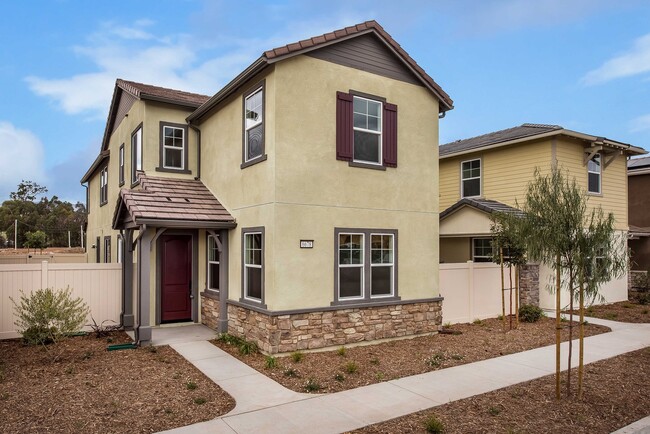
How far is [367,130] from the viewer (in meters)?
10.2

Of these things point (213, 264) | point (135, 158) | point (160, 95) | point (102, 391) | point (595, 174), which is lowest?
point (102, 391)

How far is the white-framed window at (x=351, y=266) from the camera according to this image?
32.0 feet

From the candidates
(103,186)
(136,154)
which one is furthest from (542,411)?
(103,186)

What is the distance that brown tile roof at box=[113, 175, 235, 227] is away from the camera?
31.6 ft

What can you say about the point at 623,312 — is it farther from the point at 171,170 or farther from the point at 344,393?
the point at 171,170

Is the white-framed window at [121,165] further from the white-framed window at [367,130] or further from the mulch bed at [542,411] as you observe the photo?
the mulch bed at [542,411]

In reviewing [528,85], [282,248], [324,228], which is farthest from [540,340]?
[528,85]

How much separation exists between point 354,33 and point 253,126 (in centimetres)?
316

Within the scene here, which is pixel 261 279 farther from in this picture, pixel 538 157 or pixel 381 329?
pixel 538 157

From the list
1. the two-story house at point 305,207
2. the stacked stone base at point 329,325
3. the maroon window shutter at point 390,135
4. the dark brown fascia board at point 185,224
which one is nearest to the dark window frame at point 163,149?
the two-story house at point 305,207

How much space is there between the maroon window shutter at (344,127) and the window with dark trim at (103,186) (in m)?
12.5

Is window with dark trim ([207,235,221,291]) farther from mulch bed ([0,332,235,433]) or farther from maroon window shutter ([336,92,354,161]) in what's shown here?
maroon window shutter ([336,92,354,161])

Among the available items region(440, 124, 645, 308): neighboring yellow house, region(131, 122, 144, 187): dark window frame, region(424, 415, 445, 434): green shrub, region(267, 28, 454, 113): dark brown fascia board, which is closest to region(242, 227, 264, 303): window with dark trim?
region(267, 28, 454, 113): dark brown fascia board

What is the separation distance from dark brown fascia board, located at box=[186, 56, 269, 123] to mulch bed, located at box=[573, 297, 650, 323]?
11.9 meters
